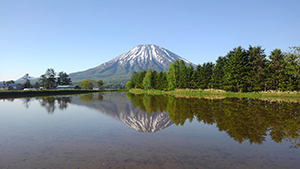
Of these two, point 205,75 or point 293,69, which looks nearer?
point 293,69

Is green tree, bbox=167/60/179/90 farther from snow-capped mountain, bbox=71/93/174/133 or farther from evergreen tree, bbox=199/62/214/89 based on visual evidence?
snow-capped mountain, bbox=71/93/174/133

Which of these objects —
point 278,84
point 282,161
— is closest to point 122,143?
point 282,161

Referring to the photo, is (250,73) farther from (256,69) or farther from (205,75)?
(205,75)

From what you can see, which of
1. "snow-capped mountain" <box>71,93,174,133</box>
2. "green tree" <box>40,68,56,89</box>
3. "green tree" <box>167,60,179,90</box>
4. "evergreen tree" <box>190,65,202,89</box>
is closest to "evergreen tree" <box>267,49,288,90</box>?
"evergreen tree" <box>190,65,202,89</box>

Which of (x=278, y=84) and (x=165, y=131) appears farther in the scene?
(x=278, y=84)

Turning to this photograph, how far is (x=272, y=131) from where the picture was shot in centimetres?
963

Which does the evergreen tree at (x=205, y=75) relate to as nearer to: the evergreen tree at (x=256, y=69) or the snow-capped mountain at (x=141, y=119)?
the evergreen tree at (x=256, y=69)

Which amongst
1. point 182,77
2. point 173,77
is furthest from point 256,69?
point 173,77

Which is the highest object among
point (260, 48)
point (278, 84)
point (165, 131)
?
point (260, 48)

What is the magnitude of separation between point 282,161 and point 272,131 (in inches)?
177

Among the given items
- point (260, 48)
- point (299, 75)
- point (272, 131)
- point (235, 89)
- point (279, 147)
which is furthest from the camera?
point (235, 89)

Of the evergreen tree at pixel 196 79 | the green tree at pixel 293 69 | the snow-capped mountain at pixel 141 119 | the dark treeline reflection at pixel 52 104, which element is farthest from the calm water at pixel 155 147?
the evergreen tree at pixel 196 79

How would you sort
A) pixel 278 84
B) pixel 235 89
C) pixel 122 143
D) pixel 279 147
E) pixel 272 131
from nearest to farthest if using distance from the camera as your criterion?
pixel 279 147 < pixel 122 143 < pixel 272 131 < pixel 278 84 < pixel 235 89

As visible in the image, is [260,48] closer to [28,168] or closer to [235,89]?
[235,89]
